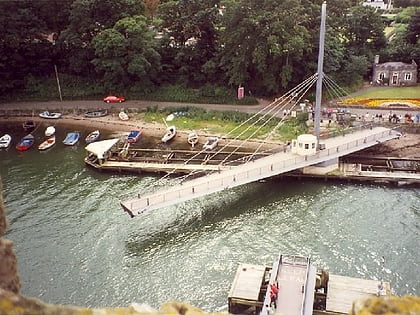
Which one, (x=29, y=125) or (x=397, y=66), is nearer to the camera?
(x=29, y=125)

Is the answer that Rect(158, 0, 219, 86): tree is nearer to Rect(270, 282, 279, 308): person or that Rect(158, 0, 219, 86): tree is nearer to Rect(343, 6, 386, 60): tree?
Rect(343, 6, 386, 60): tree

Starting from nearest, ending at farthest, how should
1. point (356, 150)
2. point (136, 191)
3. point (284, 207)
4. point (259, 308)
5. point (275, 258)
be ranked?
point (259, 308)
point (275, 258)
point (284, 207)
point (136, 191)
point (356, 150)

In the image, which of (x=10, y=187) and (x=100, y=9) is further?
(x=100, y=9)

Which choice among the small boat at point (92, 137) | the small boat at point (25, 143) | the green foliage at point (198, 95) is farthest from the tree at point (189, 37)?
the small boat at point (25, 143)

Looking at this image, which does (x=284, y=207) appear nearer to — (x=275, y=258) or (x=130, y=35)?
(x=275, y=258)

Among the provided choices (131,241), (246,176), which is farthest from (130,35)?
(131,241)

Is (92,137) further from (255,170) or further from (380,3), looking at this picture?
(380,3)

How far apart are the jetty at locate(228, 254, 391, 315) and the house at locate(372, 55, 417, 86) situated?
44755mm

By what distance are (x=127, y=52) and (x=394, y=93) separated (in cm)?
3419

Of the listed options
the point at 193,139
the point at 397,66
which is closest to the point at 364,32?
the point at 397,66

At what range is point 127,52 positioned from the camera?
68.0m

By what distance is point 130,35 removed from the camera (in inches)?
2657

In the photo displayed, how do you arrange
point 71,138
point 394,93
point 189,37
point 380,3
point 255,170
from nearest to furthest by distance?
point 255,170, point 71,138, point 394,93, point 189,37, point 380,3

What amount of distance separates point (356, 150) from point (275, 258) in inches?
701
